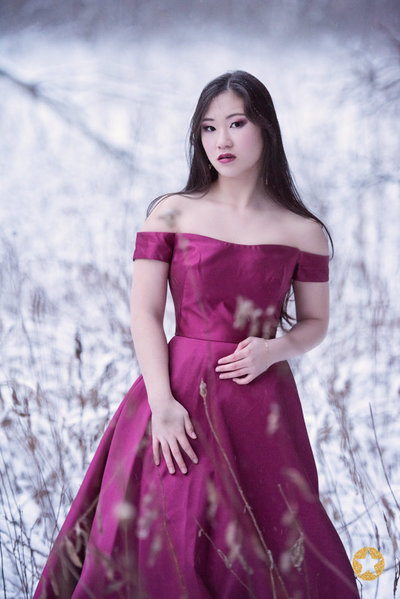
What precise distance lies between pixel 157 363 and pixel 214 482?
0.20 m

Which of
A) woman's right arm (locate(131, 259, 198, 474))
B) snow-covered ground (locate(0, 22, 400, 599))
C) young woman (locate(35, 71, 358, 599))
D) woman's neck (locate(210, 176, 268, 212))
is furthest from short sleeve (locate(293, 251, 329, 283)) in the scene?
snow-covered ground (locate(0, 22, 400, 599))

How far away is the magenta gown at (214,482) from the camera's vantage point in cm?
91

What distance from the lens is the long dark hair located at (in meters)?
1.05

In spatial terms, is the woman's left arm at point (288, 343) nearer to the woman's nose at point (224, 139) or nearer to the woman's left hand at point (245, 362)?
the woman's left hand at point (245, 362)

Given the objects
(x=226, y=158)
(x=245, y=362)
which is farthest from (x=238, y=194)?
(x=245, y=362)

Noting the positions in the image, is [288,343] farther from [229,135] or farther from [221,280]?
[229,135]

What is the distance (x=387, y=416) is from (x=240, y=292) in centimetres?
81

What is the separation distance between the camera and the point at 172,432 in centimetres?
94

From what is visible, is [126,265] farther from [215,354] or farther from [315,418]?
[215,354]

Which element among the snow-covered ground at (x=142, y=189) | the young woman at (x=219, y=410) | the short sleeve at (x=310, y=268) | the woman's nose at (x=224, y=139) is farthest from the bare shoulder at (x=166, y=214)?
the snow-covered ground at (x=142, y=189)

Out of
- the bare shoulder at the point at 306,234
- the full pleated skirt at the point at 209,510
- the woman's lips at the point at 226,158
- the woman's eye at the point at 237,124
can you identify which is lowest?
the full pleated skirt at the point at 209,510

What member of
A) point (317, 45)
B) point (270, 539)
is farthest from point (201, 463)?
point (317, 45)

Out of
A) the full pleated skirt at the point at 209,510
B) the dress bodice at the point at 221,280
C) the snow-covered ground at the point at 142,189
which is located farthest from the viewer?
the snow-covered ground at the point at 142,189

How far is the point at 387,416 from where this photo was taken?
1642 mm
